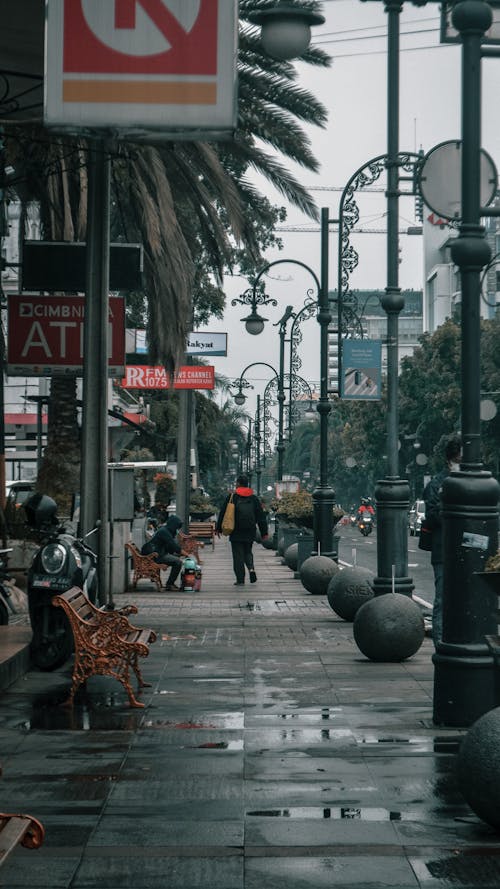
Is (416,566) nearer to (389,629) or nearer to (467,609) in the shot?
(389,629)

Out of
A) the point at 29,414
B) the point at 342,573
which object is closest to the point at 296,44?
the point at 342,573

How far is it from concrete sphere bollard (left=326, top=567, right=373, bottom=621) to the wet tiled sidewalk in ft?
11.2

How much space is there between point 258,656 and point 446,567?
4.49 meters

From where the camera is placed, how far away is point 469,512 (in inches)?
358

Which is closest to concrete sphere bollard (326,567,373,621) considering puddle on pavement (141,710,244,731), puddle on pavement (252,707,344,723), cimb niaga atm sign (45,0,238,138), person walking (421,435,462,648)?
person walking (421,435,462,648)

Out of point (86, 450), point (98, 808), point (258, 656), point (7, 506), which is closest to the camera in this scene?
point (98, 808)

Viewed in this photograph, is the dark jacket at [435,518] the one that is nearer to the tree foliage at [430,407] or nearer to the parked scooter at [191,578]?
the parked scooter at [191,578]

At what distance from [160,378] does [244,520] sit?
29.2 ft

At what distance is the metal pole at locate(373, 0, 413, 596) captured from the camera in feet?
52.6

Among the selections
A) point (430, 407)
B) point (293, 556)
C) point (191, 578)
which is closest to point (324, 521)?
point (191, 578)

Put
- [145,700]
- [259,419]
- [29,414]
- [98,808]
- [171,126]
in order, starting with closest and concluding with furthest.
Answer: [98,808] < [171,126] < [145,700] < [29,414] < [259,419]

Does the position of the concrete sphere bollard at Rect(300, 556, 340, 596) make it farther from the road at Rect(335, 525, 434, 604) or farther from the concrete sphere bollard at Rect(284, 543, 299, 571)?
the concrete sphere bollard at Rect(284, 543, 299, 571)

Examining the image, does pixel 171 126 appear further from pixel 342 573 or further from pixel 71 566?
pixel 342 573

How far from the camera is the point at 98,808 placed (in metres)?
6.75
